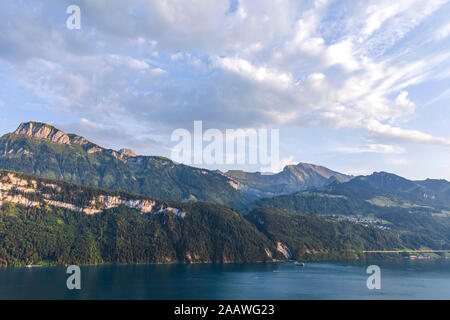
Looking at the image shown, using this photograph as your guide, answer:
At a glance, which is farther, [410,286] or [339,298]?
[410,286]

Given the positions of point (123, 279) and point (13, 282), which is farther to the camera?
point (123, 279)

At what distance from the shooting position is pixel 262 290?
164500 mm
